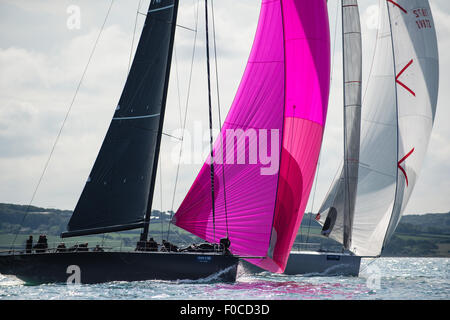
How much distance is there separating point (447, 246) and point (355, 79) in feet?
549

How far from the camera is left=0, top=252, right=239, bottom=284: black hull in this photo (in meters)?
19.4

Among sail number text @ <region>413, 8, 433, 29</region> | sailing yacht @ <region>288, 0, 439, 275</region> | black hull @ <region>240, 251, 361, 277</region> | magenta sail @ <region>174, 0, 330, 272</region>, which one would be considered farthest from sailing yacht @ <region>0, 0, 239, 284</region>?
sail number text @ <region>413, 8, 433, 29</region>

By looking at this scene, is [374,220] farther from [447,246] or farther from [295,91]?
[447,246]

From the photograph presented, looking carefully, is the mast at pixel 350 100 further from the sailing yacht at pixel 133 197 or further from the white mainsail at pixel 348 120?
the sailing yacht at pixel 133 197

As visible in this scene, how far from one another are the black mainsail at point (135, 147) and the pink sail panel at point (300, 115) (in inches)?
185

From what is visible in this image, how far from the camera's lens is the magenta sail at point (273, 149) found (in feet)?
68.4

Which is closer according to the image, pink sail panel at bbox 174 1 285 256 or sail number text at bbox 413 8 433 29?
pink sail panel at bbox 174 1 285 256

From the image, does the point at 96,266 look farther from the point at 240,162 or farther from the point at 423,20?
the point at 423,20

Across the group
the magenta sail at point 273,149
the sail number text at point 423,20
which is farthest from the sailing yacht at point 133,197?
the sail number text at point 423,20

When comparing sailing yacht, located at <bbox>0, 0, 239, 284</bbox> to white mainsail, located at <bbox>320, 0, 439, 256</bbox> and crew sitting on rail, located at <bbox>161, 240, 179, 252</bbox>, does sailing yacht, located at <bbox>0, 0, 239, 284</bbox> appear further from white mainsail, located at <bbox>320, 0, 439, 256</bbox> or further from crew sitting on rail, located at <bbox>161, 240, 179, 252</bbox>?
white mainsail, located at <bbox>320, 0, 439, 256</bbox>

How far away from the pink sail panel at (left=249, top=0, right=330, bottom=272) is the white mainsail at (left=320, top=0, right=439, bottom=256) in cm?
742

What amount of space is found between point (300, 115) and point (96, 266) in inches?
344
